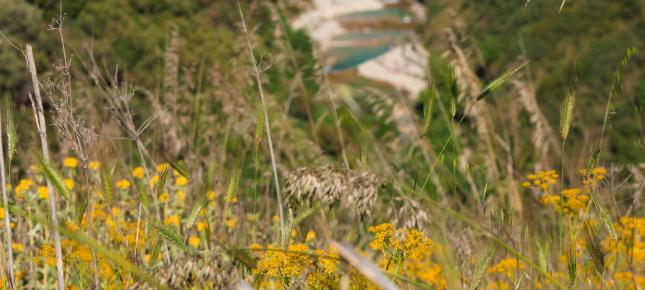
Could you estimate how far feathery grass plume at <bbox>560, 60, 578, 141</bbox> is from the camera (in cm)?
136

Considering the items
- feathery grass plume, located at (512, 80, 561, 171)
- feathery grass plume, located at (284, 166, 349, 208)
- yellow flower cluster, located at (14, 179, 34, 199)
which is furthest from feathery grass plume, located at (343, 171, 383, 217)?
yellow flower cluster, located at (14, 179, 34, 199)

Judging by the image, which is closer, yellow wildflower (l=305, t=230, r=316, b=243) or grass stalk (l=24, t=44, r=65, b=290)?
grass stalk (l=24, t=44, r=65, b=290)

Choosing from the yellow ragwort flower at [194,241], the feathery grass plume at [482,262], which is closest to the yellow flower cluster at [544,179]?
the feathery grass plume at [482,262]

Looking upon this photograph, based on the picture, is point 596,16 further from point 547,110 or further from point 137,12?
point 137,12

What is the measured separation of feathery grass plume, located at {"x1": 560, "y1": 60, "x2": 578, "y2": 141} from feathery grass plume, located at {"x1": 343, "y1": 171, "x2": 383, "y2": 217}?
14.1 inches

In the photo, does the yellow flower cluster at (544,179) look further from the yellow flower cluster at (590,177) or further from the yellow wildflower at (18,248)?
the yellow wildflower at (18,248)

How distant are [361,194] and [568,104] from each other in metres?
0.41

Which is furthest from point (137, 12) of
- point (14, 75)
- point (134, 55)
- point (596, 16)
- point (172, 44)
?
point (172, 44)

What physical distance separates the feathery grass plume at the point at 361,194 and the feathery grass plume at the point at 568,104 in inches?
14.1

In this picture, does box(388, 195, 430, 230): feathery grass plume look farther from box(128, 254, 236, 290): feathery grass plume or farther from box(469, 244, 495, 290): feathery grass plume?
box(128, 254, 236, 290): feathery grass plume

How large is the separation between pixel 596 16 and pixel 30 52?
111ft

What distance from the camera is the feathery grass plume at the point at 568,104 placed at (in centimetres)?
136

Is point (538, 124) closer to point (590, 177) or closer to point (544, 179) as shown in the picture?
point (544, 179)

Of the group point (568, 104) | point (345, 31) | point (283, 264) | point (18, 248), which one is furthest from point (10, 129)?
point (345, 31)
